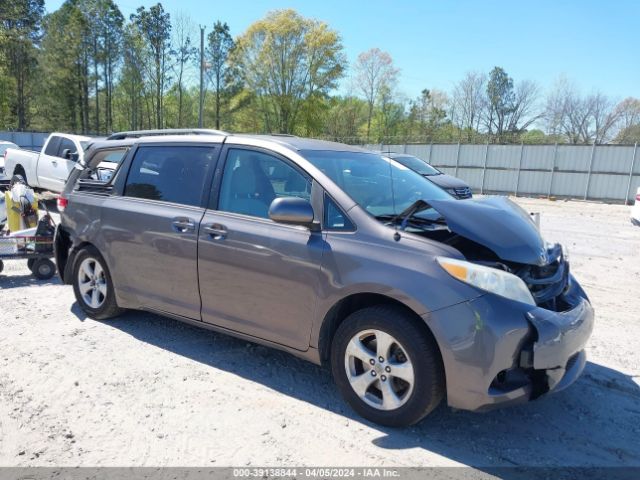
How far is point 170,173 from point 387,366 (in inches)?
102

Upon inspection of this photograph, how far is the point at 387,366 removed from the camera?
10.2ft

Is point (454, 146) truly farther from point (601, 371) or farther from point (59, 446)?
point (59, 446)

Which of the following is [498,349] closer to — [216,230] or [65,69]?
[216,230]

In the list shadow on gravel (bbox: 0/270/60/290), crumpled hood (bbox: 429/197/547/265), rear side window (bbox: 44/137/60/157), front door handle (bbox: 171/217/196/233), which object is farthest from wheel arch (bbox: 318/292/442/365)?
rear side window (bbox: 44/137/60/157)

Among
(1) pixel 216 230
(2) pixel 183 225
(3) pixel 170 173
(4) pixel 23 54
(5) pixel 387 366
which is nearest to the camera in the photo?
(5) pixel 387 366

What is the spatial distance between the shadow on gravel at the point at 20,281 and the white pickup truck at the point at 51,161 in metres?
6.49

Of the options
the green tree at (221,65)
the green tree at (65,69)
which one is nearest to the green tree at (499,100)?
the green tree at (221,65)

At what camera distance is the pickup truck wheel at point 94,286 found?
482 cm

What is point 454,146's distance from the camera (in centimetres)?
2805

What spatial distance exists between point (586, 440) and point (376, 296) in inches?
63.4

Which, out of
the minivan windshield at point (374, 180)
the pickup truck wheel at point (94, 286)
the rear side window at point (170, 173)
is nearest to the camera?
the minivan windshield at point (374, 180)

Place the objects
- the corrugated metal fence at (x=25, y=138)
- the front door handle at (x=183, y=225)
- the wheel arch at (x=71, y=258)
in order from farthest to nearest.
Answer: the corrugated metal fence at (x=25, y=138) → the wheel arch at (x=71, y=258) → the front door handle at (x=183, y=225)

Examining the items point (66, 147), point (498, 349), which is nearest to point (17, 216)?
point (498, 349)

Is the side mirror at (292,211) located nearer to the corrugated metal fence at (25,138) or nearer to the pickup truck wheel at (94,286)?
the pickup truck wheel at (94,286)
